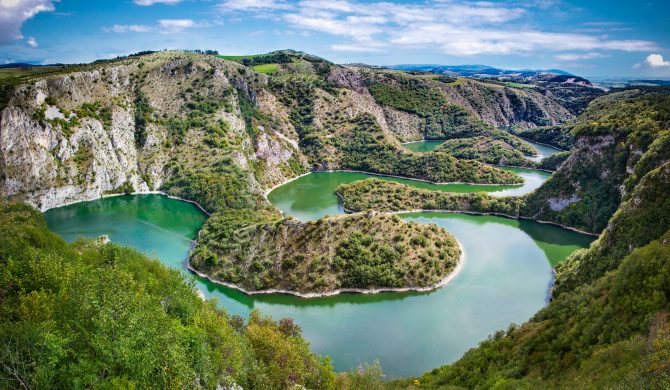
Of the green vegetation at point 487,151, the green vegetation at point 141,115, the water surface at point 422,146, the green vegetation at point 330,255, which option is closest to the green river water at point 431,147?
the water surface at point 422,146

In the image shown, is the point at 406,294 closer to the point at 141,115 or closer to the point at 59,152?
the point at 59,152

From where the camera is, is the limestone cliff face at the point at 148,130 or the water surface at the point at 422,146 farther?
the water surface at the point at 422,146

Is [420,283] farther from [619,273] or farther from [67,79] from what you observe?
[67,79]

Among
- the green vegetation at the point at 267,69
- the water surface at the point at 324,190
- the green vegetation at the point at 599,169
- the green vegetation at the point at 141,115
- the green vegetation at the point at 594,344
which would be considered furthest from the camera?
the green vegetation at the point at 267,69

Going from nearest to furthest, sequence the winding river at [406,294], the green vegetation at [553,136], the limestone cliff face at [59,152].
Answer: the winding river at [406,294]
the limestone cliff face at [59,152]
the green vegetation at [553,136]

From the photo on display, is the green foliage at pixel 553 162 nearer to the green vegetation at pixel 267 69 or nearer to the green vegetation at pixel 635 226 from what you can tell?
the green vegetation at pixel 635 226

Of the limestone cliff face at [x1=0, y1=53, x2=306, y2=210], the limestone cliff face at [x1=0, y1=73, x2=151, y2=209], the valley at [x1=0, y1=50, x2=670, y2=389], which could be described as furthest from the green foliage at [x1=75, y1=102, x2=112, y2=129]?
the limestone cliff face at [x1=0, y1=73, x2=151, y2=209]

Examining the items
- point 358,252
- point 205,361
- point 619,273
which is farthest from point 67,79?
point 619,273
